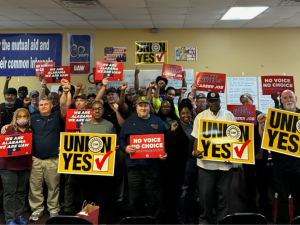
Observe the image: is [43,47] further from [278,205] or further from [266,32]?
[278,205]

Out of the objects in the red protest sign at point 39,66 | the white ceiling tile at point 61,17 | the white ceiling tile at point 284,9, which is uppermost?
the white ceiling tile at point 61,17

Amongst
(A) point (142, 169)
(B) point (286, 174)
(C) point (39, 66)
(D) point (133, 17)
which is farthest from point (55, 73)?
(B) point (286, 174)

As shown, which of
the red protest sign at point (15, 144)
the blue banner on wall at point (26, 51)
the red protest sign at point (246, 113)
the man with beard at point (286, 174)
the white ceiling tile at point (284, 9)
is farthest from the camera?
the blue banner on wall at point (26, 51)

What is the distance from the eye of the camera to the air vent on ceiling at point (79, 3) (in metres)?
4.71

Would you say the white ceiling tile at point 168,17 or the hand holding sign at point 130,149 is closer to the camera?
the hand holding sign at point 130,149

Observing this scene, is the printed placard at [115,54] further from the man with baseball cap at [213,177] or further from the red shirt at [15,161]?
the man with baseball cap at [213,177]

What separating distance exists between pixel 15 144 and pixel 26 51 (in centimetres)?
457

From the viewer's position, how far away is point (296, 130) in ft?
9.48

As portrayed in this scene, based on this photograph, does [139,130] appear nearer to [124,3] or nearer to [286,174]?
[286,174]

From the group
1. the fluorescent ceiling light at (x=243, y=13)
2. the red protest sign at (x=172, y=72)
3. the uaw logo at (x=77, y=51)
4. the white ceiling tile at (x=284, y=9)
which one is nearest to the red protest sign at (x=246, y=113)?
the red protest sign at (x=172, y=72)

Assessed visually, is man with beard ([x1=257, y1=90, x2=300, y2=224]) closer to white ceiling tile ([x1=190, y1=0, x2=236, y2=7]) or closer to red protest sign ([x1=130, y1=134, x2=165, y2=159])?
red protest sign ([x1=130, y1=134, x2=165, y2=159])

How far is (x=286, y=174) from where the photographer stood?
3061 mm

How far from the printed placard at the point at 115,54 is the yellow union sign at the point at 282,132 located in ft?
15.0

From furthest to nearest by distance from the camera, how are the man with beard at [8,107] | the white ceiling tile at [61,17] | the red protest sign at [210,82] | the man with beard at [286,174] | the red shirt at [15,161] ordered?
the white ceiling tile at [61,17] < the red protest sign at [210,82] < the man with beard at [8,107] < the red shirt at [15,161] < the man with beard at [286,174]
